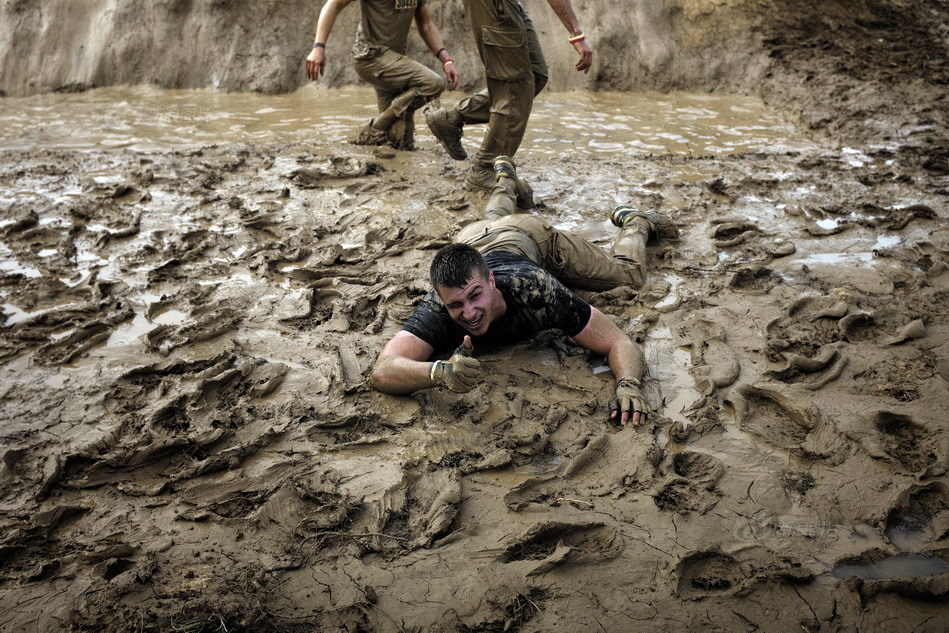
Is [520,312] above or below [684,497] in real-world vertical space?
above

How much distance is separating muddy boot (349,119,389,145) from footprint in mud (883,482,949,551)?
5.18 metres

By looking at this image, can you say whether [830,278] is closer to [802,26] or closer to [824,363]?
[824,363]

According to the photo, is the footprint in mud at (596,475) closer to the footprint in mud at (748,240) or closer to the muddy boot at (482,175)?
the footprint in mud at (748,240)

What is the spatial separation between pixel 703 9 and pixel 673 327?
6227 millimetres

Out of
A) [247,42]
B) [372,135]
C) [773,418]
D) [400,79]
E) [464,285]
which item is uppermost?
[247,42]

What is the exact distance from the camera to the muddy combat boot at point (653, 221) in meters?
4.59

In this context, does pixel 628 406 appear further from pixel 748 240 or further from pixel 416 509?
pixel 748 240

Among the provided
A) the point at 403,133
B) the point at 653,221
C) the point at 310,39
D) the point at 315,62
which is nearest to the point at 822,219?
the point at 653,221

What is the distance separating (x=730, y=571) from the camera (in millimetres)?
2266

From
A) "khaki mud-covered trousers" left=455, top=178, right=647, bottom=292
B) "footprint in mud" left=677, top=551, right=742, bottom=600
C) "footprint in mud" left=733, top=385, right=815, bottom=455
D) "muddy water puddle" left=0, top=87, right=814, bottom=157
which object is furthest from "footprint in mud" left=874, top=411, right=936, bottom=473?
"muddy water puddle" left=0, top=87, right=814, bottom=157

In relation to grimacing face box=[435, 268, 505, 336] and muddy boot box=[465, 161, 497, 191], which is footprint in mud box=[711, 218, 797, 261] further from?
grimacing face box=[435, 268, 505, 336]

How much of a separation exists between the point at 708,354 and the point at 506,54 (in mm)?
2583

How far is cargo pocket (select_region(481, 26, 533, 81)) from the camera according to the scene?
4.75 metres

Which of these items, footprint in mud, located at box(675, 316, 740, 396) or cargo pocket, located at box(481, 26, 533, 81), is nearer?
footprint in mud, located at box(675, 316, 740, 396)
